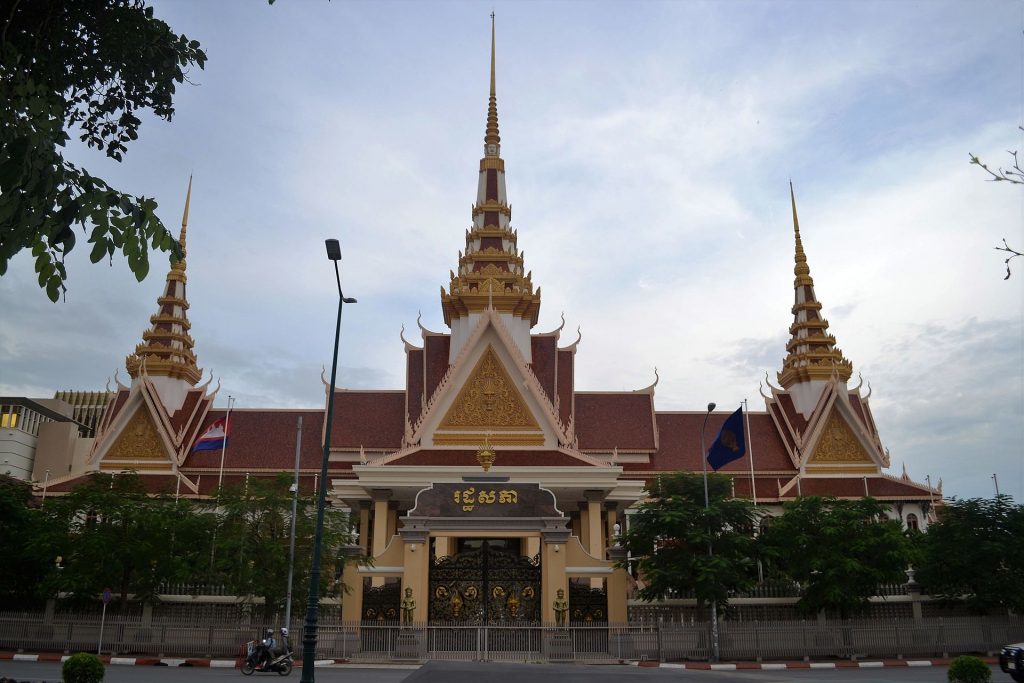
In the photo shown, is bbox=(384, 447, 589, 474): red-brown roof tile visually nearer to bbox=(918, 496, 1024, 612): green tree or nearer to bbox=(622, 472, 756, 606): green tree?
bbox=(622, 472, 756, 606): green tree

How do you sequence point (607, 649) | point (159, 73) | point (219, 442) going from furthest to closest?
point (219, 442) < point (607, 649) < point (159, 73)

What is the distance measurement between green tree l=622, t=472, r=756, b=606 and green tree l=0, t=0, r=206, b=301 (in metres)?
18.6

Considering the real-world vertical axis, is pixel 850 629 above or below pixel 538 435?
below

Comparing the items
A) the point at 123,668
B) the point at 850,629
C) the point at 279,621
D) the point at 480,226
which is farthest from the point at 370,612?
the point at 480,226

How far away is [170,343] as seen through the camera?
43969 mm

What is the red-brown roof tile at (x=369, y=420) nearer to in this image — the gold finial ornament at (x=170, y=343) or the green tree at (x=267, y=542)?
the gold finial ornament at (x=170, y=343)

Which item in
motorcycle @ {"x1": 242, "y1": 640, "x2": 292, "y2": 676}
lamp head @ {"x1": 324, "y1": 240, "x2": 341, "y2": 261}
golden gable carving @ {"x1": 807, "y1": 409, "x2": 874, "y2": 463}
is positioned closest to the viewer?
lamp head @ {"x1": 324, "y1": 240, "x2": 341, "y2": 261}

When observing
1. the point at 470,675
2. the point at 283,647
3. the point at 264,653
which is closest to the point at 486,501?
the point at 283,647

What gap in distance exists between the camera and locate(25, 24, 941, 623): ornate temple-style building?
23.1 meters

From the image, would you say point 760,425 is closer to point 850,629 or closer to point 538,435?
point 538,435

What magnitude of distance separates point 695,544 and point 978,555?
30.2 ft

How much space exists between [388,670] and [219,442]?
36.8 feet

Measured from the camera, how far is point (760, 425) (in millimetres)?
41500

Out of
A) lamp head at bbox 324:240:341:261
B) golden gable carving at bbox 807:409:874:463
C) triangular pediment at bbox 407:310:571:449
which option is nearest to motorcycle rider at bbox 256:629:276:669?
lamp head at bbox 324:240:341:261
